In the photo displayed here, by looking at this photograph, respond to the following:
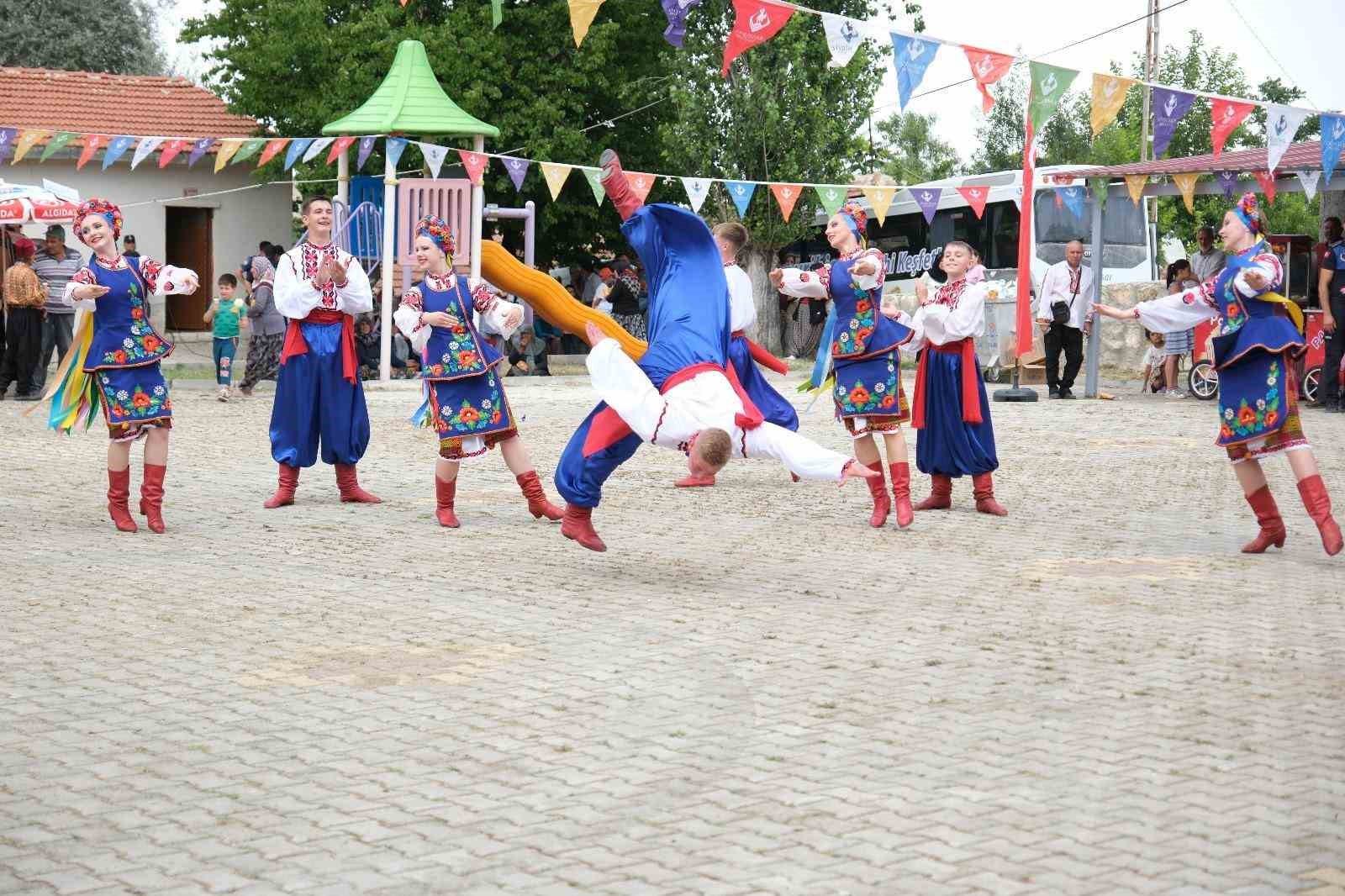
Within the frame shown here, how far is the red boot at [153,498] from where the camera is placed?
9094mm

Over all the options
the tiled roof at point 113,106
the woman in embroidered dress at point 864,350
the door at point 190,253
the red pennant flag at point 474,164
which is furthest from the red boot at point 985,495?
the tiled roof at point 113,106

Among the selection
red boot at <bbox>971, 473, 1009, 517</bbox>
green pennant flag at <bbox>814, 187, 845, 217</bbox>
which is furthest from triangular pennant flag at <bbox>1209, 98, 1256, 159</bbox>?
green pennant flag at <bbox>814, 187, 845, 217</bbox>

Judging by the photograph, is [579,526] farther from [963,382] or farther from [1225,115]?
[1225,115]

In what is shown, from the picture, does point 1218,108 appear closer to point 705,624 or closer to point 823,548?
point 823,548

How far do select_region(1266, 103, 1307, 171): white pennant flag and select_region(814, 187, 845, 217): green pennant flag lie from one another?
6811 mm

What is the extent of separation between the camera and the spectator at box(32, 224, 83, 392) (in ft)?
58.5

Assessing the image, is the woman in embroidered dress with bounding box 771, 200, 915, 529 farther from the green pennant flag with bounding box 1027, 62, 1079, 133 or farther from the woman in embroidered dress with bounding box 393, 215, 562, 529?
the green pennant flag with bounding box 1027, 62, 1079, 133

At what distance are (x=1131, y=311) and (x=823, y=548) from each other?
2.07 metres

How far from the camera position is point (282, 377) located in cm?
988

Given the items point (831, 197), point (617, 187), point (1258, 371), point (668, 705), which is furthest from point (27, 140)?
point (668, 705)

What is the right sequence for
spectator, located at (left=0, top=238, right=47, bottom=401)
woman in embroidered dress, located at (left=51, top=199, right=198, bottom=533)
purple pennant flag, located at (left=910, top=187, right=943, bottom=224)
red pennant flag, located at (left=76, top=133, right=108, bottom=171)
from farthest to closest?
purple pennant flag, located at (left=910, top=187, right=943, bottom=224) < red pennant flag, located at (left=76, top=133, right=108, bottom=171) < spectator, located at (left=0, top=238, right=47, bottom=401) < woman in embroidered dress, located at (left=51, top=199, right=198, bottom=533)

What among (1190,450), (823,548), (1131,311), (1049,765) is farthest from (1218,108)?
(1049,765)

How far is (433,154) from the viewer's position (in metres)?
19.8

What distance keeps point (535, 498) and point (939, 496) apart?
248cm
